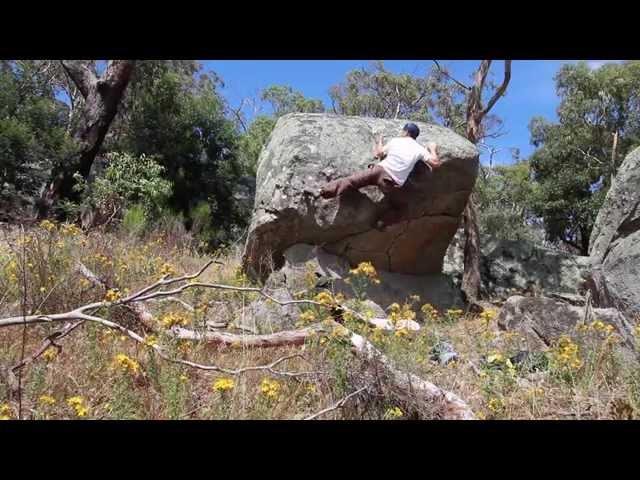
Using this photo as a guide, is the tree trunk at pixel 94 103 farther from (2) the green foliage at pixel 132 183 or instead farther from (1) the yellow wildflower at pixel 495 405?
(1) the yellow wildflower at pixel 495 405

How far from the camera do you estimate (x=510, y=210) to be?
755 inches

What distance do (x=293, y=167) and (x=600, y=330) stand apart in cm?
380

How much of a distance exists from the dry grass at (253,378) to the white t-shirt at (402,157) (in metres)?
2.53

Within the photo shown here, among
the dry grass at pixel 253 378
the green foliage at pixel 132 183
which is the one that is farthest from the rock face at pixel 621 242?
the green foliage at pixel 132 183

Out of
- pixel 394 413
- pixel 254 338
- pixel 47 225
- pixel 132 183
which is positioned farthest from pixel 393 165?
pixel 132 183

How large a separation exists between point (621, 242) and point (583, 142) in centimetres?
1266

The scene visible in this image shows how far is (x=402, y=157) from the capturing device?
20.0ft

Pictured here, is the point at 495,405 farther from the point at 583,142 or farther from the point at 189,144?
the point at 583,142

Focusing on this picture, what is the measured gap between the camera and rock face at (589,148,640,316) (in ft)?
16.6

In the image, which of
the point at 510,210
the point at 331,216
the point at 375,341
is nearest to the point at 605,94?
the point at 510,210

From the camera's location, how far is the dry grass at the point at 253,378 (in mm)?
2375

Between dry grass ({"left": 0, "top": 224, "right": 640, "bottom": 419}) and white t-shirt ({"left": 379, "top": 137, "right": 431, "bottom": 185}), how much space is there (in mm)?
2533

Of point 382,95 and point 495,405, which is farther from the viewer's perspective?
point 382,95

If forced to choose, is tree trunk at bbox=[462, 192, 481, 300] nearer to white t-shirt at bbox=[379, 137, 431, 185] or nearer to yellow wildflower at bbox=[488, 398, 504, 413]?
white t-shirt at bbox=[379, 137, 431, 185]
